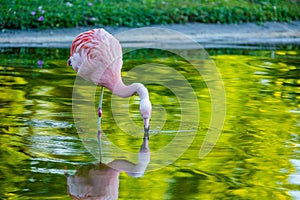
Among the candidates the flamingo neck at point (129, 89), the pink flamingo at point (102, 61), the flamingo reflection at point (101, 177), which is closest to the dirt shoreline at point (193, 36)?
the pink flamingo at point (102, 61)

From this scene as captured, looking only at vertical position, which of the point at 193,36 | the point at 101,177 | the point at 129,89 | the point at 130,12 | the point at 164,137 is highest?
the point at 129,89

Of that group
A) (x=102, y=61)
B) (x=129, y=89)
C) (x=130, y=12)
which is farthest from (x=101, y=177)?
(x=130, y=12)

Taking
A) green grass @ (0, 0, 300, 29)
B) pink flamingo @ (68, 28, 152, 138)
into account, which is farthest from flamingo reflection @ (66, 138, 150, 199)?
green grass @ (0, 0, 300, 29)

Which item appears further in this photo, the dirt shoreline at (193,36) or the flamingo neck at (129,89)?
the dirt shoreline at (193,36)

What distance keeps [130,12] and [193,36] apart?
1.45 m

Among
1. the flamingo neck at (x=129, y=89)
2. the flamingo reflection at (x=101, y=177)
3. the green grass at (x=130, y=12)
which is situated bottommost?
the green grass at (x=130, y=12)

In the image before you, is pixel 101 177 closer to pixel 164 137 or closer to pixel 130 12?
pixel 164 137

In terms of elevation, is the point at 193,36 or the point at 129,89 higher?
the point at 129,89

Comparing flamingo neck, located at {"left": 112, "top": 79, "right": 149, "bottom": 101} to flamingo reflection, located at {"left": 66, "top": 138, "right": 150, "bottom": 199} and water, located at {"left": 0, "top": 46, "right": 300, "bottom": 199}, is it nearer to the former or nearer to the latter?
water, located at {"left": 0, "top": 46, "right": 300, "bottom": 199}

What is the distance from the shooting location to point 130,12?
53.9 feet

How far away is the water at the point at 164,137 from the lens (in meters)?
6.49

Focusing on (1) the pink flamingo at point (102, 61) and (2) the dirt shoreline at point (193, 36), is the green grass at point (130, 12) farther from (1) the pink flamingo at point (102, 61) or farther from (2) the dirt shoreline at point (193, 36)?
(1) the pink flamingo at point (102, 61)

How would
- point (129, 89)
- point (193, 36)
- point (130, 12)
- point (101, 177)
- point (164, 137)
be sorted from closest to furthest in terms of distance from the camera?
point (101, 177) → point (129, 89) → point (164, 137) → point (193, 36) → point (130, 12)

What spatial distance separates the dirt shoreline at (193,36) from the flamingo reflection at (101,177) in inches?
303
